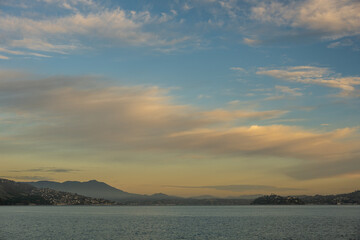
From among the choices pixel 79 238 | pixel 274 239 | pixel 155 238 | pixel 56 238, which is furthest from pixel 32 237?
pixel 274 239

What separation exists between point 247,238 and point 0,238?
70.6 metres

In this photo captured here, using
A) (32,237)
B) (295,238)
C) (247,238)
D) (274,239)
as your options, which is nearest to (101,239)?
(32,237)

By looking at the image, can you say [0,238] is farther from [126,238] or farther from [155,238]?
[155,238]

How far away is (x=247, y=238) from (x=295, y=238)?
13.3 meters

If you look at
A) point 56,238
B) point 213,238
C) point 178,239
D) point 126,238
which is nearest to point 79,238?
point 56,238

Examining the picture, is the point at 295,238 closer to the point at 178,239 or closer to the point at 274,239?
the point at 274,239

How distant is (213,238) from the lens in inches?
4112

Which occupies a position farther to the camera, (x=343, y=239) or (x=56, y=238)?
(x=56, y=238)

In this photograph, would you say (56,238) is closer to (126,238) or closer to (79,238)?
(79,238)

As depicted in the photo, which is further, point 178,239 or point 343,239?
point 178,239

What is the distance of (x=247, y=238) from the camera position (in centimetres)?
10338

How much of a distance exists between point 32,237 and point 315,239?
266 feet

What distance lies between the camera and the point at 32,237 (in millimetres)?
106625

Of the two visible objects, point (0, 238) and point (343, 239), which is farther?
point (0, 238)
